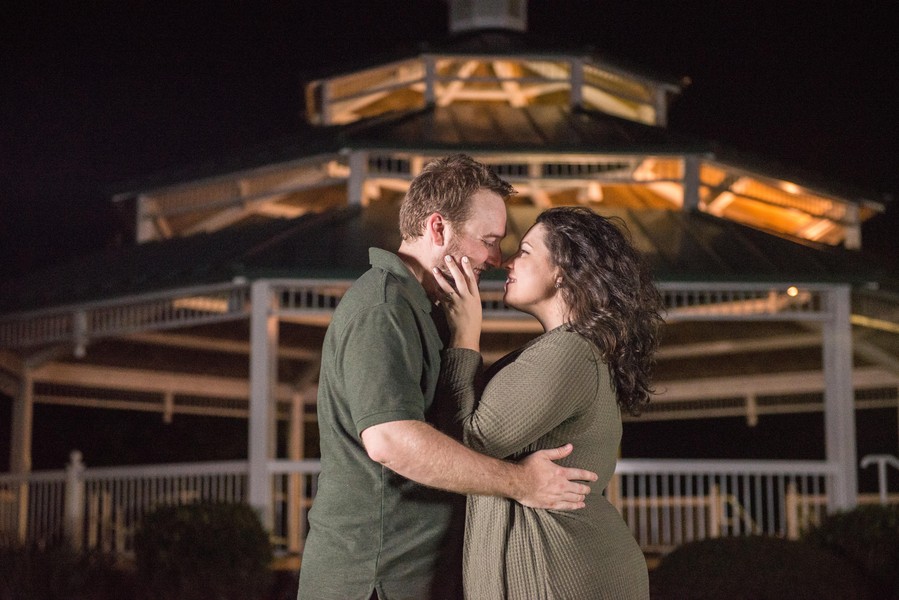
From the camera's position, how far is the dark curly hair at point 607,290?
4000mm

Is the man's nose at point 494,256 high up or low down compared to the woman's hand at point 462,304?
up

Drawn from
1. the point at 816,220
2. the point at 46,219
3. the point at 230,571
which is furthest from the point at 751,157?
the point at 46,219

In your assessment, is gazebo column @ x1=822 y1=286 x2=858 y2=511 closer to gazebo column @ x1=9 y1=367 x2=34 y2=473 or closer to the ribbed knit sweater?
the ribbed knit sweater

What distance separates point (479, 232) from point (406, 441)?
81 centimetres

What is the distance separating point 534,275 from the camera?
162 inches

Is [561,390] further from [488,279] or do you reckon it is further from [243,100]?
[243,100]

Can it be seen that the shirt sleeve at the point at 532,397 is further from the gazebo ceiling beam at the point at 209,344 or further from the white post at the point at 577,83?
the white post at the point at 577,83

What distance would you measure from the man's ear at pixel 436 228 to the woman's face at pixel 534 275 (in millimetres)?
260

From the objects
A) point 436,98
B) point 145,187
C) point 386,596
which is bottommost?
point 386,596

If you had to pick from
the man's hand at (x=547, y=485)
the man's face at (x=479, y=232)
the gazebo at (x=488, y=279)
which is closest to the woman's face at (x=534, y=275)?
the man's face at (x=479, y=232)

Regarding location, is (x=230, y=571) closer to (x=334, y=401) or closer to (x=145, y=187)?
(x=334, y=401)

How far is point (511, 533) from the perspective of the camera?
12.7 feet

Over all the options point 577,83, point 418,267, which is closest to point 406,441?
point 418,267

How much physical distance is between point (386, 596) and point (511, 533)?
45cm
